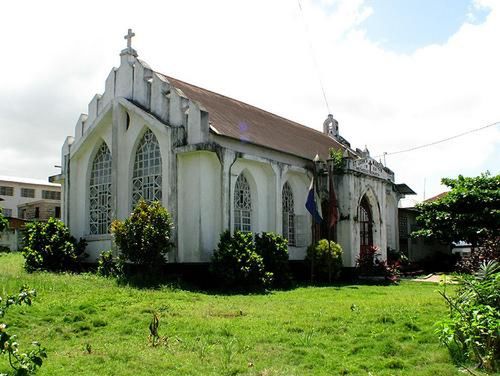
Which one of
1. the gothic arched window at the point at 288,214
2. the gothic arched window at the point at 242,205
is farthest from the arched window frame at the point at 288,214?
the gothic arched window at the point at 242,205

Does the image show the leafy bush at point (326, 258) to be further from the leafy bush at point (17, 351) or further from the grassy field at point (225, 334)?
the leafy bush at point (17, 351)

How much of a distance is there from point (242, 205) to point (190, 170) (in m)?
2.76

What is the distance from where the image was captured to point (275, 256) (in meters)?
18.4

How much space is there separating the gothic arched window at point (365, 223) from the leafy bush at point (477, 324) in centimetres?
1723

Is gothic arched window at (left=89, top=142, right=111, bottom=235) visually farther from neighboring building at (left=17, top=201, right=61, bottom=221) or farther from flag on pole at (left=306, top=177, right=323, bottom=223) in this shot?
neighboring building at (left=17, top=201, right=61, bottom=221)

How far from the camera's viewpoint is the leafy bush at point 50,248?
19.3 m

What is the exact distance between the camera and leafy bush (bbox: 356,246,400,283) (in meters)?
22.1

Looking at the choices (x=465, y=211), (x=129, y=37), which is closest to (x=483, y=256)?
(x=129, y=37)

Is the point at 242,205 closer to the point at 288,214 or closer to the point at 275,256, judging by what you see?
the point at 275,256

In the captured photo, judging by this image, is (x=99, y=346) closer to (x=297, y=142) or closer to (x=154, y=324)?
(x=154, y=324)

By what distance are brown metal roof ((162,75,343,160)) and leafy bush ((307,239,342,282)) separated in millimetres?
3723

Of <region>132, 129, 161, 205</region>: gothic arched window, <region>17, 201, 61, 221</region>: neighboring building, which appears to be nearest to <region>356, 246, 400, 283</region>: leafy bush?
<region>132, 129, 161, 205</region>: gothic arched window

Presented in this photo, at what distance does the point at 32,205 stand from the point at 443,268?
4022 cm

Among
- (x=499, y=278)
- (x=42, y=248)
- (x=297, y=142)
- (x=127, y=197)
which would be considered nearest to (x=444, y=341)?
(x=499, y=278)
